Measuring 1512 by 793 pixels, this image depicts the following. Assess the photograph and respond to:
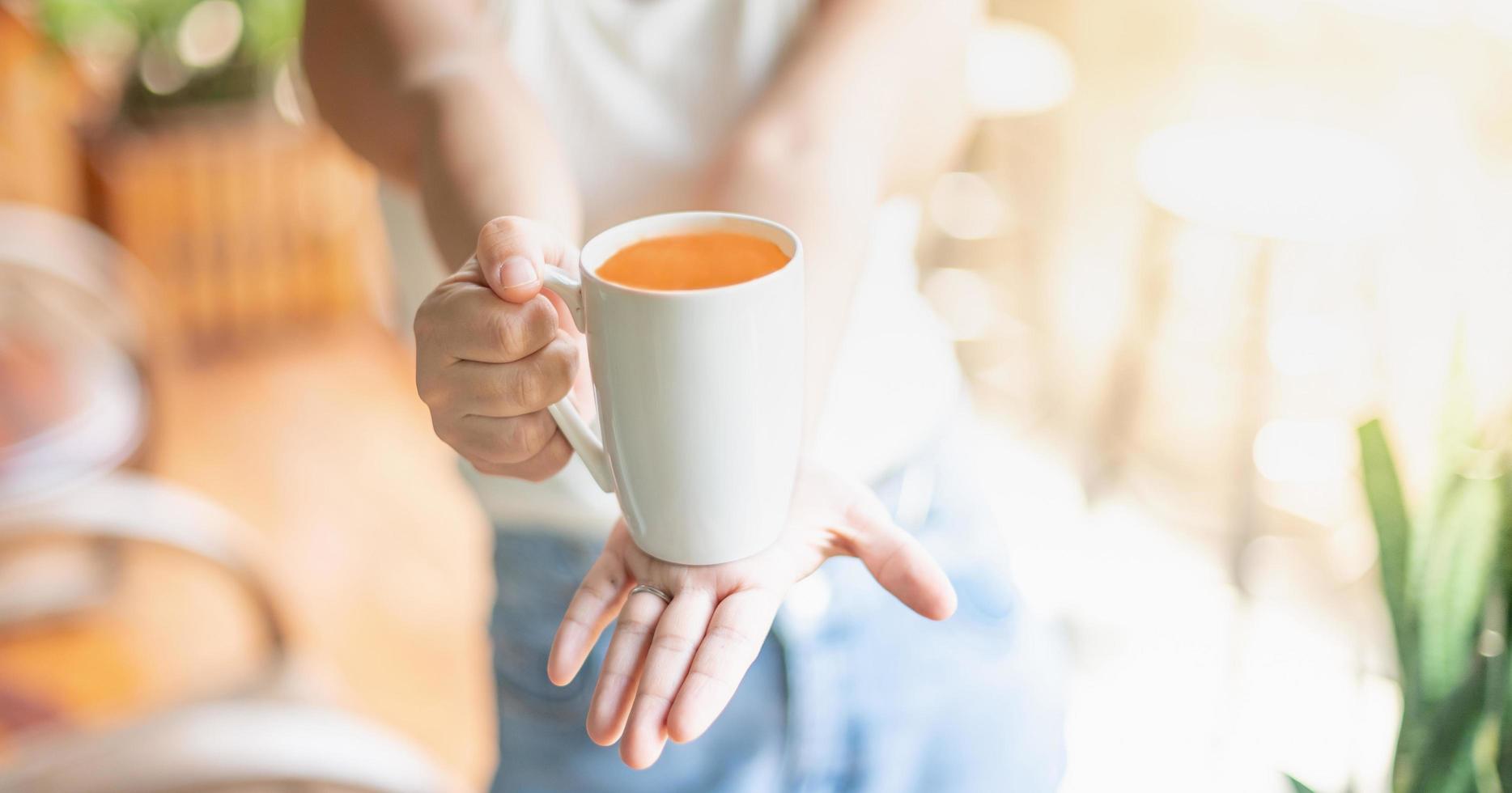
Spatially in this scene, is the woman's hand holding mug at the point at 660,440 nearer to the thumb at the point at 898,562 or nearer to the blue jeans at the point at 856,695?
the thumb at the point at 898,562

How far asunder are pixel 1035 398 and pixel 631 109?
233cm

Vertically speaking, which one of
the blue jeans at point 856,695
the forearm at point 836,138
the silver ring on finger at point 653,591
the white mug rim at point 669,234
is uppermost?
the white mug rim at point 669,234

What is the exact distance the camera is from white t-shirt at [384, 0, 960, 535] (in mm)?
704

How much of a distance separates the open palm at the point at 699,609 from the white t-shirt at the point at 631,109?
0.18 metres

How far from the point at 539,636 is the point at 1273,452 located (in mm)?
1989

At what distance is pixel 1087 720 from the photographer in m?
1.92

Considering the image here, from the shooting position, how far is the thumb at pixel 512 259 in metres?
0.43

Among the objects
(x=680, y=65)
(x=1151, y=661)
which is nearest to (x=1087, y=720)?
(x=1151, y=661)

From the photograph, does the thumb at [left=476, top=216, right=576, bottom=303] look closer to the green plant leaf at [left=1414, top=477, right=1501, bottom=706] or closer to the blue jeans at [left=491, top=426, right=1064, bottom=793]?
the blue jeans at [left=491, top=426, right=1064, bottom=793]

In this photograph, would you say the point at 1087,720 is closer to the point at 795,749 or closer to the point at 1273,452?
the point at 1273,452

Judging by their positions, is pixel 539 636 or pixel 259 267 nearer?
pixel 539 636

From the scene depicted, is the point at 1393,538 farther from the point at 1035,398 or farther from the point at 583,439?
the point at 1035,398

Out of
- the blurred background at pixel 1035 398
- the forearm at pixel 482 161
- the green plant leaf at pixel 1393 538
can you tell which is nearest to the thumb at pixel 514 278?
the forearm at pixel 482 161

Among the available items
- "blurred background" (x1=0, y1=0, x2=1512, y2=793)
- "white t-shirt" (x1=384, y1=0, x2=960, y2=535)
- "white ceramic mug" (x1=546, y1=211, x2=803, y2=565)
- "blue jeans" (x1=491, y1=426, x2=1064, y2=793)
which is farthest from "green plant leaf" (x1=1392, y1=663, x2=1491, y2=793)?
"white ceramic mug" (x1=546, y1=211, x2=803, y2=565)
